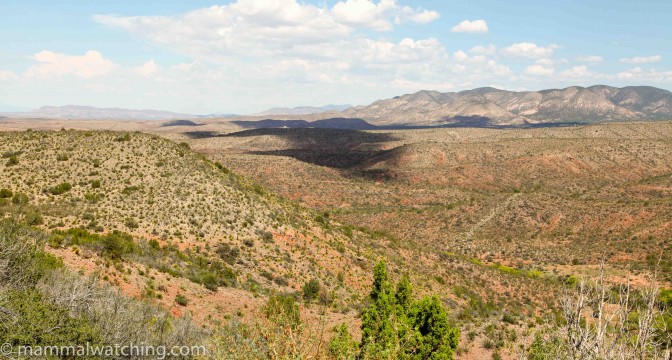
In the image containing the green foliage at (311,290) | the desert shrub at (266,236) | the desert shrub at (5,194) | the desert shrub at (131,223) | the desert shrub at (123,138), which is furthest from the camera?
the desert shrub at (123,138)

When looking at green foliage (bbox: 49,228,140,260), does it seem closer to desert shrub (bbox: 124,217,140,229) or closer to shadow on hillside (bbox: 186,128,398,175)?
desert shrub (bbox: 124,217,140,229)

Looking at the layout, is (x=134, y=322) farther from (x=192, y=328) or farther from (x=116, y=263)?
(x=116, y=263)

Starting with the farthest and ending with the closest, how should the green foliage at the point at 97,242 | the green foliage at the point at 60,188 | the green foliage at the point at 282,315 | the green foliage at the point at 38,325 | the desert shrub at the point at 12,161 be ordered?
the desert shrub at the point at 12,161, the green foliage at the point at 60,188, the green foliage at the point at 97,242, the green foliage at the point at 282,315, the green foliage at the point at 38,325

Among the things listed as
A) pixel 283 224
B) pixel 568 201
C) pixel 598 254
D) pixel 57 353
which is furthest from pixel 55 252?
pixel 568 201

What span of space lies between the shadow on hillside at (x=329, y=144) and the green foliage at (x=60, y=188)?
7496 centimetres

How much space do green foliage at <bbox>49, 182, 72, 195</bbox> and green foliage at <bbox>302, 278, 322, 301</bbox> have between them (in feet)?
62.6

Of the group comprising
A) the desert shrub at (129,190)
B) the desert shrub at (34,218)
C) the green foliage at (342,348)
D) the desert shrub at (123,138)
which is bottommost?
the green foliage at (342,348)

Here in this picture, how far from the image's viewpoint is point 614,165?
8488 cm

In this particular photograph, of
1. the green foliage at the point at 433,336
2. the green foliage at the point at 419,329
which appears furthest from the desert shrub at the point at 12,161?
the green foliage at the point at 433,336

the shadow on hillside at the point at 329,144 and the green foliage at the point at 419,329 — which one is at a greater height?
the shadow on hillside at the point at 329,144

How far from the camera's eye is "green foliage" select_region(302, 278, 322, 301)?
24.3 meters

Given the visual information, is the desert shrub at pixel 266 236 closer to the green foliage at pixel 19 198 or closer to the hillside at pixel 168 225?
the hillside at pixel 168 225

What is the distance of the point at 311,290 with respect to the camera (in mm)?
24625

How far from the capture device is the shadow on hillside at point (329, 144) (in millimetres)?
108438
